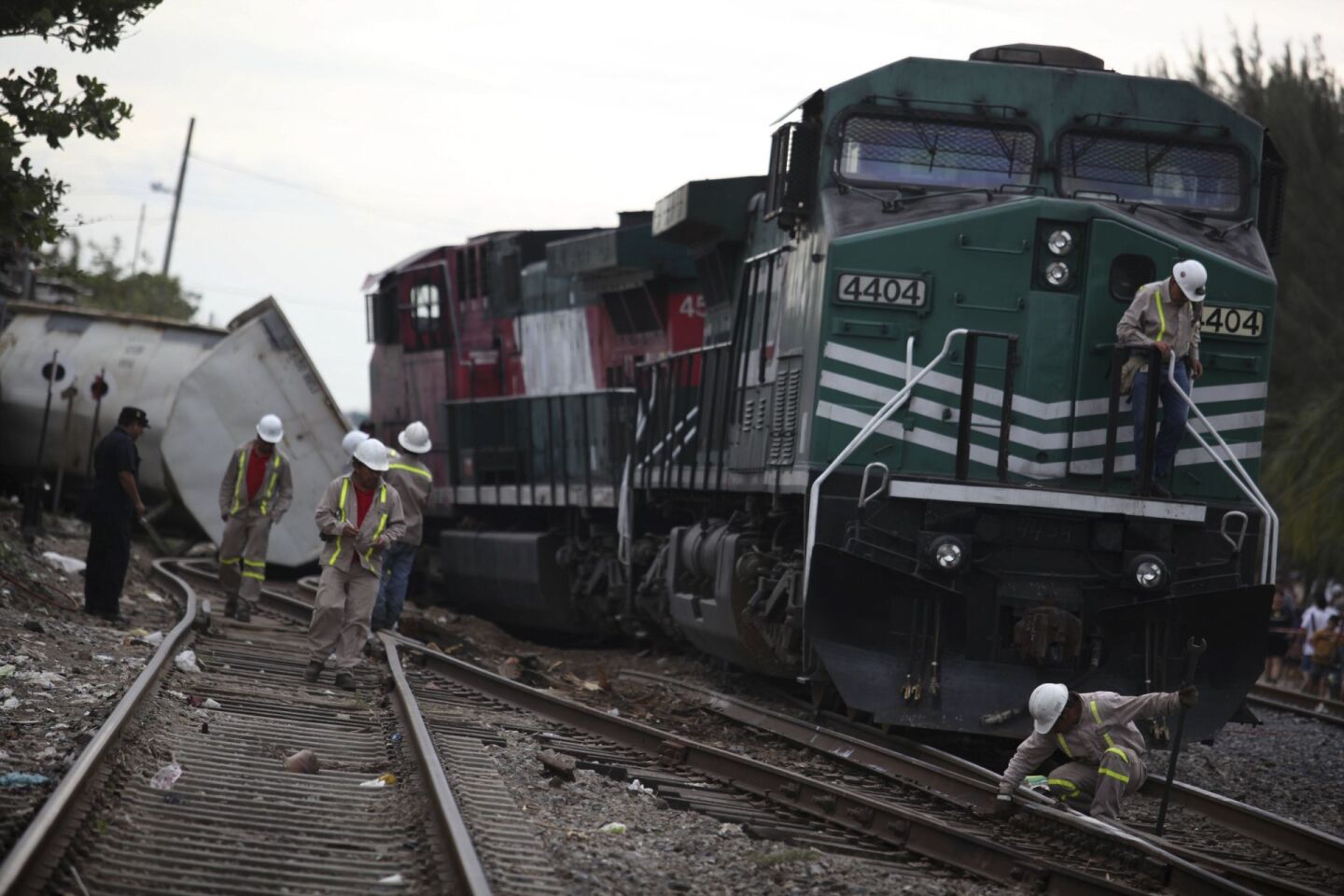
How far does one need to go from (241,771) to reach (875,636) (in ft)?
12.0

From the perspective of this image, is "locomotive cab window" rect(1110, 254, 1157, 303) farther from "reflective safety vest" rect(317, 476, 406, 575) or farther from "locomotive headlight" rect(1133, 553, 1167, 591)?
"reflective safety vest" rect(317, 476, 406, 575)

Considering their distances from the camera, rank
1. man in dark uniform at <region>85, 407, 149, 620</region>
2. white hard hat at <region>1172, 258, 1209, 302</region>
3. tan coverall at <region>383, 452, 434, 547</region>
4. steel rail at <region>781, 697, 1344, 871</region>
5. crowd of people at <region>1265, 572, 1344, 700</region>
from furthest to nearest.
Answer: crowd of people at <region>1265, 572, 1344, 700</region>
tan coverall at <region>383, 452, 434, 547</region>
man in dark uniform at <region>85, 407, 149, 620</region>
white hard hat at <region>1172, 258, 1209, 302</region>
steel rail at <region>781, 697, 1344, 871</region>

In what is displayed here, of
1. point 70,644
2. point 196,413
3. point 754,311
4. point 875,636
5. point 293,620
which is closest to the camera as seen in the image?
point 875,636

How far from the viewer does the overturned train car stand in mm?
9688

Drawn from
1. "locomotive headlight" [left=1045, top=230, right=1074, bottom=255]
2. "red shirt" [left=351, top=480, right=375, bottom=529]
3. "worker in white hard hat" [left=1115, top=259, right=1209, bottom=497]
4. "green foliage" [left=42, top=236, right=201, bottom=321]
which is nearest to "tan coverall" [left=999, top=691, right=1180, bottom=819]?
"worker in white hard hat" [left=1115, top=259, right=1209, bottom=497]

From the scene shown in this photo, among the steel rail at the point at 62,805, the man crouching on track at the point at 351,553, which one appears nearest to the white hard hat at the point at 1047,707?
the steel rail at the point at 62,805

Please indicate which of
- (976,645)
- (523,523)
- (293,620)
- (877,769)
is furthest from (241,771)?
(523,523)

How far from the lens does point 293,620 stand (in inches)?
602

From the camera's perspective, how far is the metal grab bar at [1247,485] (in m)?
9.77

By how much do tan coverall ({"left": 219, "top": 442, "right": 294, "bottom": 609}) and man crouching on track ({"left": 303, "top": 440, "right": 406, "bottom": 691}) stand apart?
2.91 metres

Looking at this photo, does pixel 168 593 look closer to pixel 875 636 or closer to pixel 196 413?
pixel 196 413

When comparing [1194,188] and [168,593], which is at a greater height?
[1194,188]

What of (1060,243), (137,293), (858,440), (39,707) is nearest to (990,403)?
(858,440)

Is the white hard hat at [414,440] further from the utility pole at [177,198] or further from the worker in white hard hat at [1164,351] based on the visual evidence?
the utility pole at [177,198]
